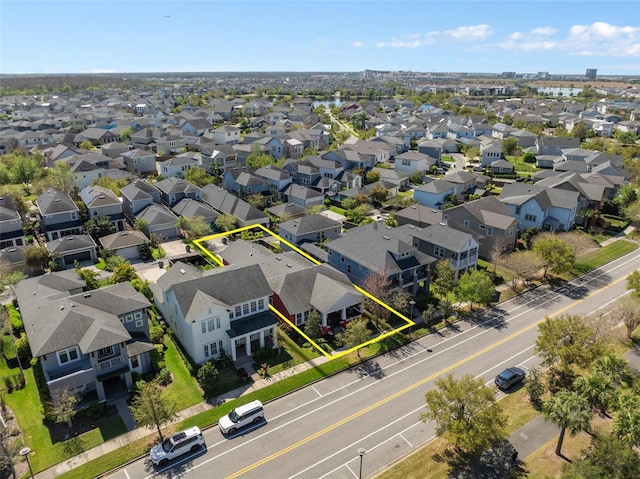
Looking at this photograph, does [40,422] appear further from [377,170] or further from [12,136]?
[12,136]

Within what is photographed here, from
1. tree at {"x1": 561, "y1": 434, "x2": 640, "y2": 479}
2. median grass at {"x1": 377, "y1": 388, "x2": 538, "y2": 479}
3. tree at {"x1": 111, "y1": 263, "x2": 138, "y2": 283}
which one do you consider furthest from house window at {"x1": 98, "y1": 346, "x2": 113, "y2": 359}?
tree at {"x1": 561, "y1": 434, "x2": 640, "y2": 479}

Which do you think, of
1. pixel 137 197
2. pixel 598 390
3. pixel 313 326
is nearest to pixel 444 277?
pixel 313 326

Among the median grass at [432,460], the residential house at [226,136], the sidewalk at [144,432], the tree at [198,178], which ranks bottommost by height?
the median grass at [432,460]

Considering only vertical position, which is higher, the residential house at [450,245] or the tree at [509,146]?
the tree at [509,146]

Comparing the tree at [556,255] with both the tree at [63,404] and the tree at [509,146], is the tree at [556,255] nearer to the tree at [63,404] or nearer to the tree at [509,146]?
the tree at [63,404]

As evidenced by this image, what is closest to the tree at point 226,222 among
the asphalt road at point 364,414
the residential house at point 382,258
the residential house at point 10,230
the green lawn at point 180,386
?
the residential house at point 382,258

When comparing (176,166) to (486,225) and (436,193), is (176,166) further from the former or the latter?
(486,225)

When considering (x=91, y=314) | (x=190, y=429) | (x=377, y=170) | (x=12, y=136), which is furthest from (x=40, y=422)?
(x=12, y=136)

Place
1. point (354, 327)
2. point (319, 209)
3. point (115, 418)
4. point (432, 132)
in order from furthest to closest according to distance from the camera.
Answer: point (432, 132)
point (319, 209)
point (354, 327)
point (115, 418)
